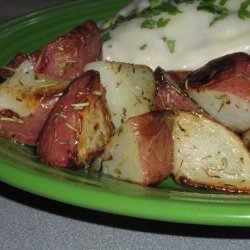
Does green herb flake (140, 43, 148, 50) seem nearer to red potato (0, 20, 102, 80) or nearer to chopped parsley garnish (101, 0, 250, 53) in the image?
chopped parsley garnish (101, 0, 250, 53)

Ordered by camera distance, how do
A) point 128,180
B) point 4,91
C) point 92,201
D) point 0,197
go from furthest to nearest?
point 0,197 < point 4,91 < point 128,180 < point 92,201

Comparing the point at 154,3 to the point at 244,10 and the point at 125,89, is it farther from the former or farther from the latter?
the point at 125,89

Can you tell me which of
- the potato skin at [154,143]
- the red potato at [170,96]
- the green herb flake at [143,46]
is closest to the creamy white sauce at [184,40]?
the green herb flake at [143,46]

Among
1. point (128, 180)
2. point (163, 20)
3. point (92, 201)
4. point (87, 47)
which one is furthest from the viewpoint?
point (163, 20)

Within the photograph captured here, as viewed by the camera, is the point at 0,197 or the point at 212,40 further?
the point at 212,40

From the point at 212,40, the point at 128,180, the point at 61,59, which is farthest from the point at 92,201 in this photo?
the point at 212,40

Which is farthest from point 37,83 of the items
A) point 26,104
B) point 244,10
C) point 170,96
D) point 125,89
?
point 244,10

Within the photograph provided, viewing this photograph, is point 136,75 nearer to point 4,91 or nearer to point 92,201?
point 4,91
